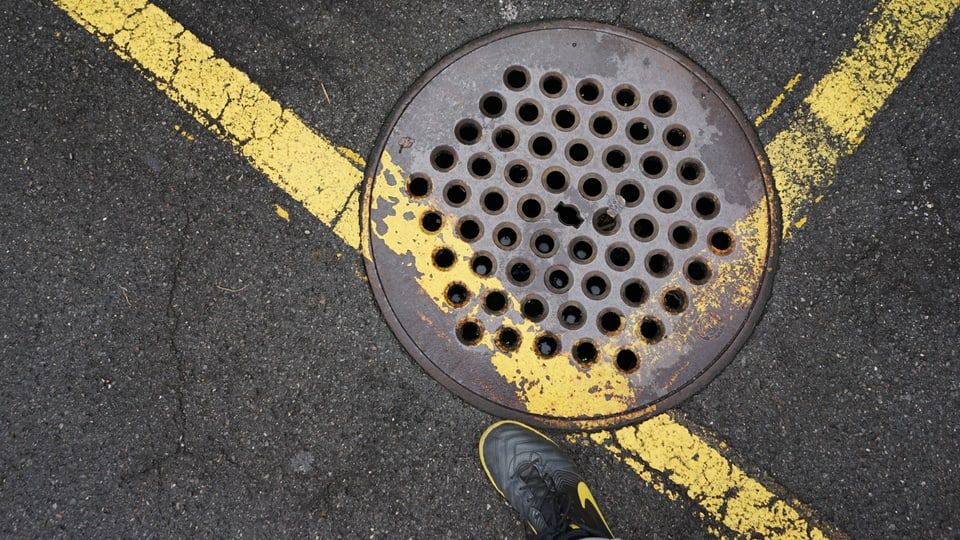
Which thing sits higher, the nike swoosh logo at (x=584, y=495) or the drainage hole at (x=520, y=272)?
the drainage hole at (x=520, y=272)

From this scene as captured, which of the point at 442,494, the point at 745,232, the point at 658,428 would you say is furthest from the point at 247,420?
the point at 745,232

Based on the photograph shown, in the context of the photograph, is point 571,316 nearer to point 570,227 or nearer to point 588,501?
point 570,227

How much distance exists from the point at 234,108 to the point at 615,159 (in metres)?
1.22

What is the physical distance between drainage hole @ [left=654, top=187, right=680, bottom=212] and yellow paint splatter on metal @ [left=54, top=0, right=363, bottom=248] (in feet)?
3.11

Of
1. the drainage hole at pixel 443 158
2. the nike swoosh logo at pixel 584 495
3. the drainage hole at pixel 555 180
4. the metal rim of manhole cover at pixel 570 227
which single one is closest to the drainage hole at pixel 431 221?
the metal rim of manhole cover at pixel 570 227

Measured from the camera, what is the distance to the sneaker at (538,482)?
5.67 feet

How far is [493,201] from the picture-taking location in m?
1.86

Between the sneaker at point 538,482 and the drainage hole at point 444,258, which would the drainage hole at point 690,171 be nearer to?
the drainage hole at point 444,258

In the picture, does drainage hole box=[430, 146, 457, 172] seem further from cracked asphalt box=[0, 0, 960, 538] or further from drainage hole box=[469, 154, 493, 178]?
cracked asphalt box=[0, 0, 960, 538]

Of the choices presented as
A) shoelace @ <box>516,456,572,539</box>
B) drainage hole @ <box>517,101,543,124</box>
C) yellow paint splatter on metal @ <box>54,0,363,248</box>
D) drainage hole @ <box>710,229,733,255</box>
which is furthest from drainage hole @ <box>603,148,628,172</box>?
shoelace @ <box>516,456,572,539</box>

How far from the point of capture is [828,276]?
1.83 metres

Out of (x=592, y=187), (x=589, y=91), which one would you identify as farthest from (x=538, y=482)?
(x=589, y=91)

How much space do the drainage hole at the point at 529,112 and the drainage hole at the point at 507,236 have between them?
13.6 inches

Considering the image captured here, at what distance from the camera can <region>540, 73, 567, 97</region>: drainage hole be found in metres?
1.86
